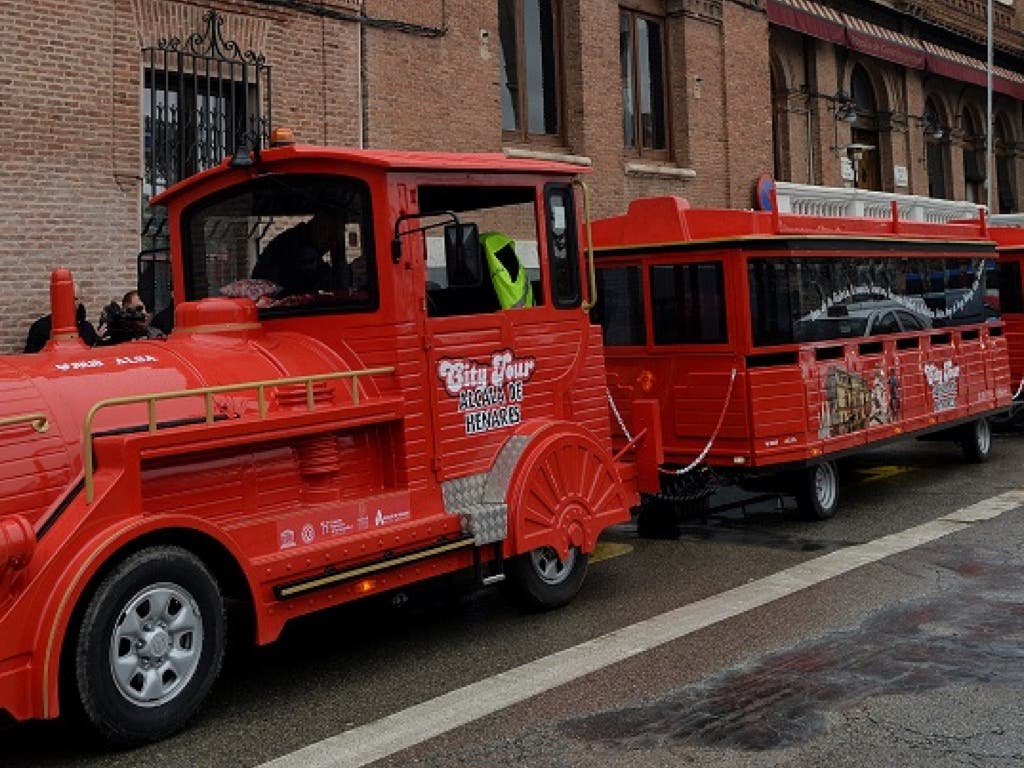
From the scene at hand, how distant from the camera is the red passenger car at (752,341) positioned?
366 inches

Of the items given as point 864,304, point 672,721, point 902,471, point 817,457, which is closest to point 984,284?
point 902,471

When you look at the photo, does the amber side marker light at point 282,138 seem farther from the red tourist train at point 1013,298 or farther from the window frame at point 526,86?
the red tourist train at point 1013,298

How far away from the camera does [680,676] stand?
564cm

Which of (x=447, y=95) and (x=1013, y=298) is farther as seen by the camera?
(x=447, y=95)

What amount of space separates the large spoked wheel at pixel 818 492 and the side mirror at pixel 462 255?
4404 millimetres

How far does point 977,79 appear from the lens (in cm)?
2653

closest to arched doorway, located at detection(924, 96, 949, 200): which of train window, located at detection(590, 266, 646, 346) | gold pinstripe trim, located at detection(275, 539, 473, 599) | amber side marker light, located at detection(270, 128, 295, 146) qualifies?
train window, located at detection(590, 266, 646, 346)

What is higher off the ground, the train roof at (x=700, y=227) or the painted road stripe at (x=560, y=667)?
the train roof at (x=700, y=227)

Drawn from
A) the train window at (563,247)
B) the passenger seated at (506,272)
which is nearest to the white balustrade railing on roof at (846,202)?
the train window at (563,247)

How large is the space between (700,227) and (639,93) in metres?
9.83

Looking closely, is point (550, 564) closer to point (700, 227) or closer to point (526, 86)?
point (700, 227)

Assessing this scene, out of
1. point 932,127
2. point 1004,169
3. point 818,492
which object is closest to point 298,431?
point 818,492

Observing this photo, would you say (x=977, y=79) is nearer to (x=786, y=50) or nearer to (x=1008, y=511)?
(x=786, y=50)

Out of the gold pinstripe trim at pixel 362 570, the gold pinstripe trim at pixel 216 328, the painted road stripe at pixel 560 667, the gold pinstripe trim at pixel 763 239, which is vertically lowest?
the painted road stripe at pixel 560 667
